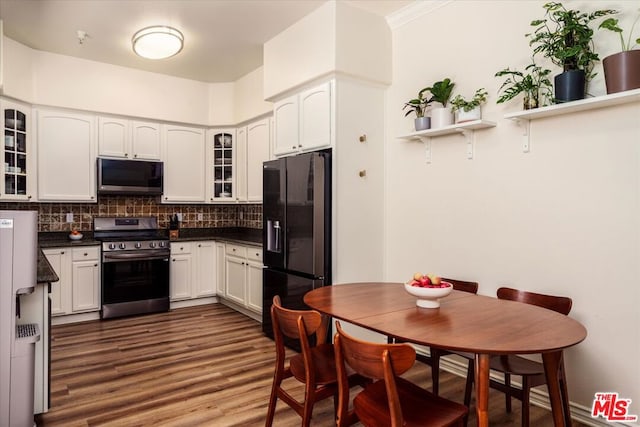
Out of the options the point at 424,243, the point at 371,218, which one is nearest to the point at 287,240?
the point at 371,218

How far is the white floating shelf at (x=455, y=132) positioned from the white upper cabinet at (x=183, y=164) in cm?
307

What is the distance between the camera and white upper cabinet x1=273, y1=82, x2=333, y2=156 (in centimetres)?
351

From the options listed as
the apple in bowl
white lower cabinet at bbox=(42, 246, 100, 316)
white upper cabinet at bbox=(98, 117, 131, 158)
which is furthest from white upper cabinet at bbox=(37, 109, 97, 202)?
the apple in bowl

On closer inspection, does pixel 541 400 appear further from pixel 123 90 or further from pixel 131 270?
pixel 123 90

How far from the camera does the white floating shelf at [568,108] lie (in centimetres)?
217

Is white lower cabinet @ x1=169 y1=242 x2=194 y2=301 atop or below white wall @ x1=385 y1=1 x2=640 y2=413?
below

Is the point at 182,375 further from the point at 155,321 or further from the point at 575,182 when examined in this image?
the point at 575,182

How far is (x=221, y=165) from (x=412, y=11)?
123 inches

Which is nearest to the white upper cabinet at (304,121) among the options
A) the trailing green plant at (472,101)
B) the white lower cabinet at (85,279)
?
the trailing green plant at (472,101)

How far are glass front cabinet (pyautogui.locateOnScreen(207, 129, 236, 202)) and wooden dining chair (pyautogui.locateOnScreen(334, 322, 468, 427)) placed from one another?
4.10m

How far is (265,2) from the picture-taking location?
3.43m

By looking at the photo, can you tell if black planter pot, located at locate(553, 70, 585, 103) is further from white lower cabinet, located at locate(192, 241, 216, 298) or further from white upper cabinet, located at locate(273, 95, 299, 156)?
white lower cabinet, located at locate(192, 241, 216, 298)

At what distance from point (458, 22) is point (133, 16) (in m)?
2.75

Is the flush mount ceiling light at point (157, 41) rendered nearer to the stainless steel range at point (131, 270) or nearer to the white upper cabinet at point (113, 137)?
the white upper cabinet at point (113, 137)
